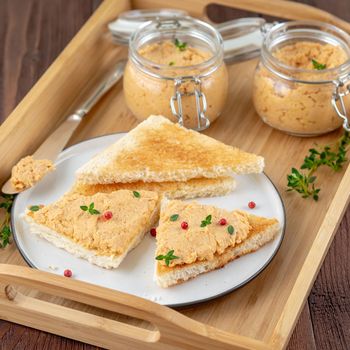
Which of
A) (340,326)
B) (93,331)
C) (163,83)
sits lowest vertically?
(340,326)

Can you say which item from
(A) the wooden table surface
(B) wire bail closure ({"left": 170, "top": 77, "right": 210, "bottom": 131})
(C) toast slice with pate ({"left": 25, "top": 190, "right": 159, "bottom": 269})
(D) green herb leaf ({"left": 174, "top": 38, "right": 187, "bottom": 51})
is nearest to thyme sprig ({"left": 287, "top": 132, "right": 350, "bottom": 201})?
(A) the wooden table surface

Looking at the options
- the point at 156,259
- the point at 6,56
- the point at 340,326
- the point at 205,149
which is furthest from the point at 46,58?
the point at 340,326

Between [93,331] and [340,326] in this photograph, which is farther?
[340,326]

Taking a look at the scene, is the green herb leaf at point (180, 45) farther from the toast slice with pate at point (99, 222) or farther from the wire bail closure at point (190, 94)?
the toast slice with pate at point (99, 222)

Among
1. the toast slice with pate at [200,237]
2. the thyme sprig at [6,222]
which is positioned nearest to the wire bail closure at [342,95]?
the toast slice with pate at [200,237]

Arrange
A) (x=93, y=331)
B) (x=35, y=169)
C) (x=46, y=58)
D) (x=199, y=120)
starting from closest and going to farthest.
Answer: (x=93, y=331) → (x=35, y=169) → (x=199, y=120) → (x=46, y=58)

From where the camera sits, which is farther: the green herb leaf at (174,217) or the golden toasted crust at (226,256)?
the green herb leaf at (174,217)

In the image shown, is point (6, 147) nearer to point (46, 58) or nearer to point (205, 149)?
point (205, 149)

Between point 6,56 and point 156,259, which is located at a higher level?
point 156,259
